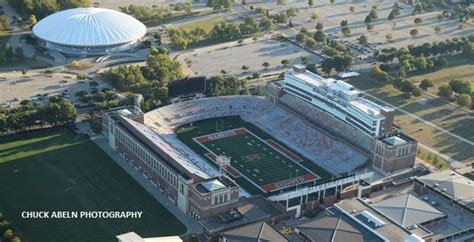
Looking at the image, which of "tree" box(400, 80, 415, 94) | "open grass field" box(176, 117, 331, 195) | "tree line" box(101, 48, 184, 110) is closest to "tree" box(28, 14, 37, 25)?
"tree line" box(101, 48, 184, 110)

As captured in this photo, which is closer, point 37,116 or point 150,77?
point 37,116

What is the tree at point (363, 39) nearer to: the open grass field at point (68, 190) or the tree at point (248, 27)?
the tree at point (248, 27)

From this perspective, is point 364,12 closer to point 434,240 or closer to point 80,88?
point 80,88

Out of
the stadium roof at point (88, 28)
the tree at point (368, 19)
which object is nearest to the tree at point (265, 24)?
the tree at point (368, 19)

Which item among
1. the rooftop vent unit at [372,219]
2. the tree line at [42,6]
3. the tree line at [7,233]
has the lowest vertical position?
the tree line at [7,233]

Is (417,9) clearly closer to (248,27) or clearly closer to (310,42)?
(310,42)

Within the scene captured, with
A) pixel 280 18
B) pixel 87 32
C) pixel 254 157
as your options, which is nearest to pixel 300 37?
pixel 280 18

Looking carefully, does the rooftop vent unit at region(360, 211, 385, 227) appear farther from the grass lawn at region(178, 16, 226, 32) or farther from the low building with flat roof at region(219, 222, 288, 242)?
the grass lawn at region(178, 16, 226, 32)
